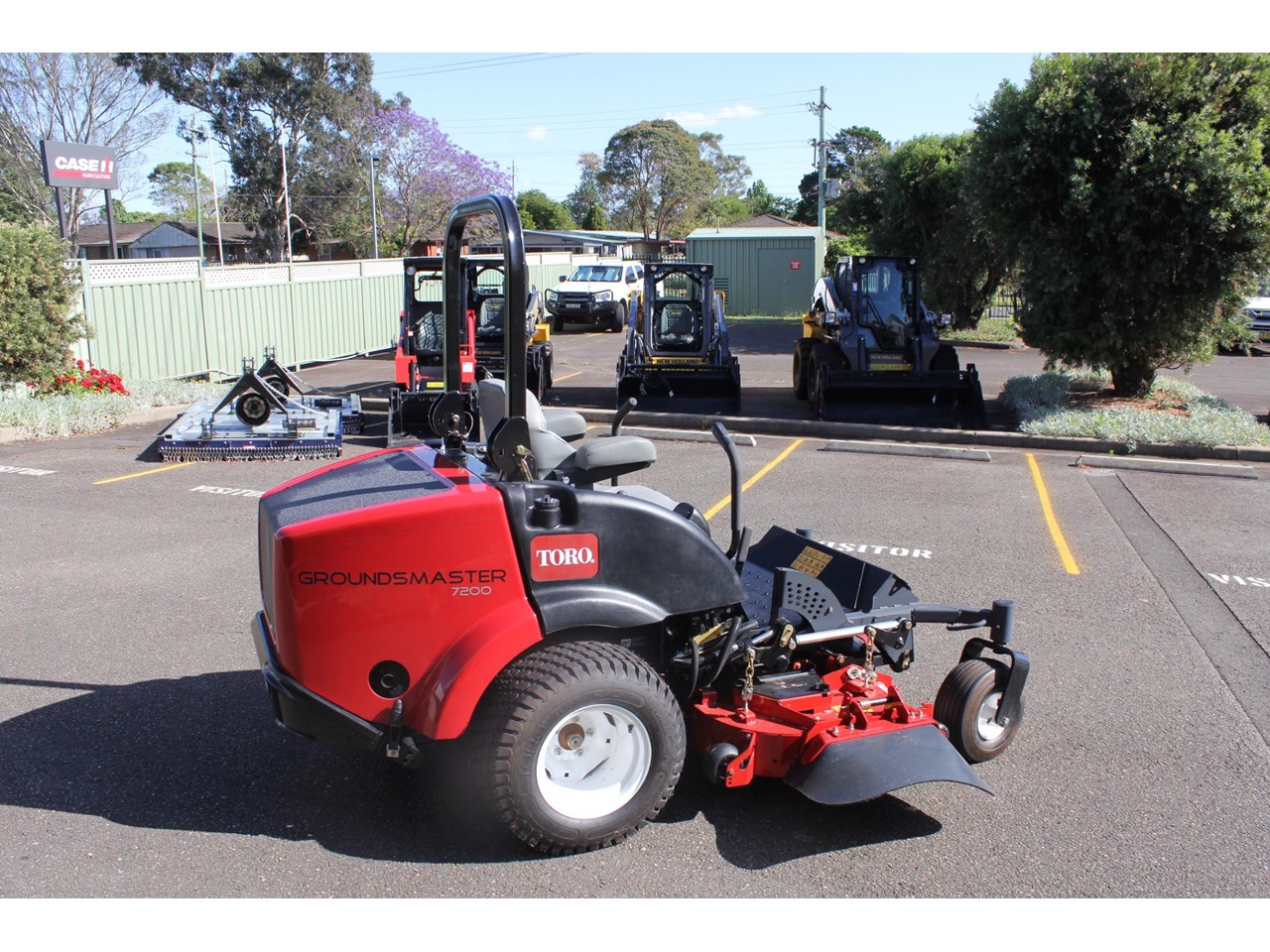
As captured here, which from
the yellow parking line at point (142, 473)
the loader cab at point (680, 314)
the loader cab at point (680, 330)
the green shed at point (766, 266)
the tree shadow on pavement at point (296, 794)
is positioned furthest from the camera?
the green shed at point (766, 266)

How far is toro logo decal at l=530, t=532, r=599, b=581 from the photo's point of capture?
3627 millimetres

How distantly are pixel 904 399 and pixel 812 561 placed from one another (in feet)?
32.3

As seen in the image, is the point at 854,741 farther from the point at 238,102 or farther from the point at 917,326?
the point at 238,102

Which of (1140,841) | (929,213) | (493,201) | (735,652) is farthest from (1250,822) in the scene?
(929,213)

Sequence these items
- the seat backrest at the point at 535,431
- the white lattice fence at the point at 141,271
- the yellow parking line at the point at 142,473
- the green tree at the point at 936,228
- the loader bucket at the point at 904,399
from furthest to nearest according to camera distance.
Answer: the green tree at the point at 936,228 < the white lattice fence at the point at 141,271 < the loader bucket at the point at 904,399 < the yellow parking line at the point at 142,473 < the seat backrest at the point at 535,431

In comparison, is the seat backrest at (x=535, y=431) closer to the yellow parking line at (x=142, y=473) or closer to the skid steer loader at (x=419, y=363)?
the skid steer loader at (x=419, y=363)

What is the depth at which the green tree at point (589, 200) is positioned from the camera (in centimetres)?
6756

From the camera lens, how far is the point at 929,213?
86.8 ft

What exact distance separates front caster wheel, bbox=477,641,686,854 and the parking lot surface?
16 cm

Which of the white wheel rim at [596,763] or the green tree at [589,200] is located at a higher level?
the green tree at [589,200]

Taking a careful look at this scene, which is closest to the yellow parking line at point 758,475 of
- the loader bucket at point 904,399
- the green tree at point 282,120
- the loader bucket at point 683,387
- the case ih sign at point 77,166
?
the loader bucket at point 904,399

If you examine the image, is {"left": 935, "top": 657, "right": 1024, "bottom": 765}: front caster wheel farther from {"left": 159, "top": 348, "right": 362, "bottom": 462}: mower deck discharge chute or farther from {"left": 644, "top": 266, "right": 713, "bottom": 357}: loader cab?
{"left": 644, "top": 266, "right": 713, "bottom": 357}: loader cab

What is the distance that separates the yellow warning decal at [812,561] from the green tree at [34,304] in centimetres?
1209

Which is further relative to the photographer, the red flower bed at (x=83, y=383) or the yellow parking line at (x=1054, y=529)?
the red flower bed at (x=83, y=383)
